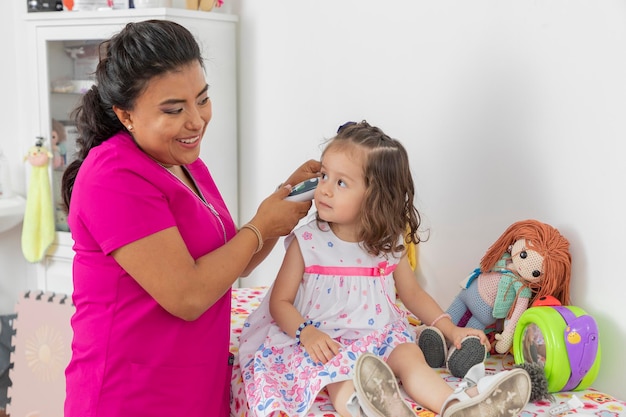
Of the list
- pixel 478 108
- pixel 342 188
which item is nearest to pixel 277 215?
pixel 342 188

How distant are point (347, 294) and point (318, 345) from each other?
17 cm

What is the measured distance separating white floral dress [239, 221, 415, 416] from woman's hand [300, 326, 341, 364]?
2 cm

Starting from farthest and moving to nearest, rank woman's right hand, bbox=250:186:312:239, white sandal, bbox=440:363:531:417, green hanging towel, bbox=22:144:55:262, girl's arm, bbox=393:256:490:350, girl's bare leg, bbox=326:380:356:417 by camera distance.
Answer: green hanging towel, bbox=22:144:55:262, girl's arm, bbox=393:256:490:350, woman's right hand, bbox=250:186:312:239, girl's bare leg, bbox=326:380:356:417, white sandal, bbox=440:363:531:417

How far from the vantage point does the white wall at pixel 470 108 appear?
5.09 ft

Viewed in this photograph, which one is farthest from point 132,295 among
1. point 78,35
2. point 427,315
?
point 78,35

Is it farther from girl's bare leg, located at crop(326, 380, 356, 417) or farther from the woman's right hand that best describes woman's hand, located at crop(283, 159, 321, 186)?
girl's bare leg, located at crop(326, 380, 356, 417)

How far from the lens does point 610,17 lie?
1.51 meters

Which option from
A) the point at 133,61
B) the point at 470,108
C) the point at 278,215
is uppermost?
the point at 133,61

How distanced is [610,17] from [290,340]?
93 centimetres

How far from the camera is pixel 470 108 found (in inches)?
74.8

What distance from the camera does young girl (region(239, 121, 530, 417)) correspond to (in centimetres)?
149

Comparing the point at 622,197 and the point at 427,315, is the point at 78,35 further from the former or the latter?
the point at 622,197

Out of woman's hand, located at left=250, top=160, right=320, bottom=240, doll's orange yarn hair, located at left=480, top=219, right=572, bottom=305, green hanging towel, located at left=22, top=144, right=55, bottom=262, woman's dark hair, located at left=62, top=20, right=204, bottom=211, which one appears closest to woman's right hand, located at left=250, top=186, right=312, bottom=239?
woman's hand, located at left=250, top=160, right=320, bottom=240

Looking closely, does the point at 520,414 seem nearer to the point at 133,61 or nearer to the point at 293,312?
the point at 293,312
